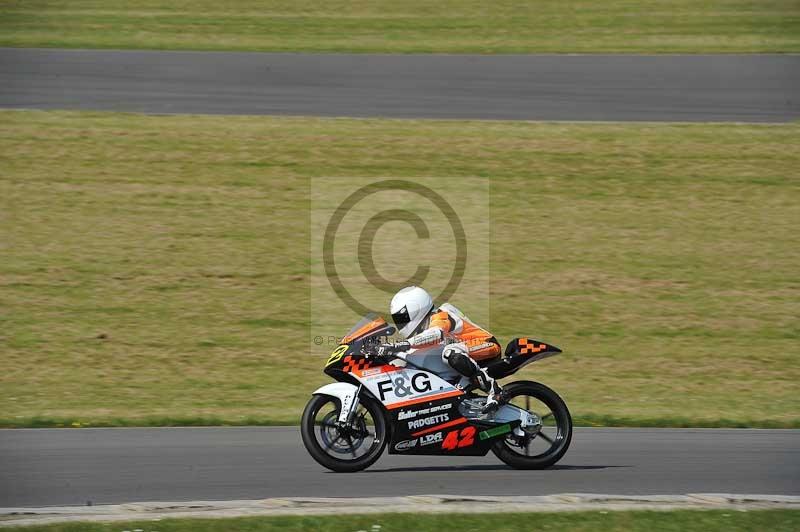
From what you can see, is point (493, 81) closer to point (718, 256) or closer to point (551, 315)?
point (718, 256)

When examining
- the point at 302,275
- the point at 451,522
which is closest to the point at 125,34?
the point at 302,275

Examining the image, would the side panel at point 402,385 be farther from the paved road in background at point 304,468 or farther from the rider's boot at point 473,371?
the paved road in background at point 304,468

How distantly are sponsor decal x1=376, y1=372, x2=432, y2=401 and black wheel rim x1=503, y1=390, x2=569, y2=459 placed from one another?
81 centimetres

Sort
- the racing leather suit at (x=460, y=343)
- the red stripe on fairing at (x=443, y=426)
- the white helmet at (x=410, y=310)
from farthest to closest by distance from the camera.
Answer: the red stripe on fairing at (x=443, y=426), the white helmet at (x=410, y=310), the racing leather suit at (x=460, y=343)

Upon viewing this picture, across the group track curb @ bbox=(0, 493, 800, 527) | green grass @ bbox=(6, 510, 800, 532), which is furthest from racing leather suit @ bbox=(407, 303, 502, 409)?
green grass @ bbox=(6, 510, 800, 532)

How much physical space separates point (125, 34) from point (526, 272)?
15.0 m

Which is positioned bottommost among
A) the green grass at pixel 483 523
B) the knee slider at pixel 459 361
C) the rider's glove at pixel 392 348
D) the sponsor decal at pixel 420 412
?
the green grass at pixel 483 523

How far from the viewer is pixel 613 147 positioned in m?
22.1

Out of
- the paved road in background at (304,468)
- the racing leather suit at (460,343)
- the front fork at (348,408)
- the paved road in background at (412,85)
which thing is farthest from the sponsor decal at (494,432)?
the paved road in background at (412,85)

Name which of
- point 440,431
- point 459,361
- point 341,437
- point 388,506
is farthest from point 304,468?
point 459,361

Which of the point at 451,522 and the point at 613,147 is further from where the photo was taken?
the point at 613,147

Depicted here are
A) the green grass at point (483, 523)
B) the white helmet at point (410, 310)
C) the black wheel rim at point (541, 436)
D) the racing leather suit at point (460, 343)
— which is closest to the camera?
the green grass at point (483, 523)

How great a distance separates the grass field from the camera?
27625mm

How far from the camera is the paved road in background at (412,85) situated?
23.4 m
